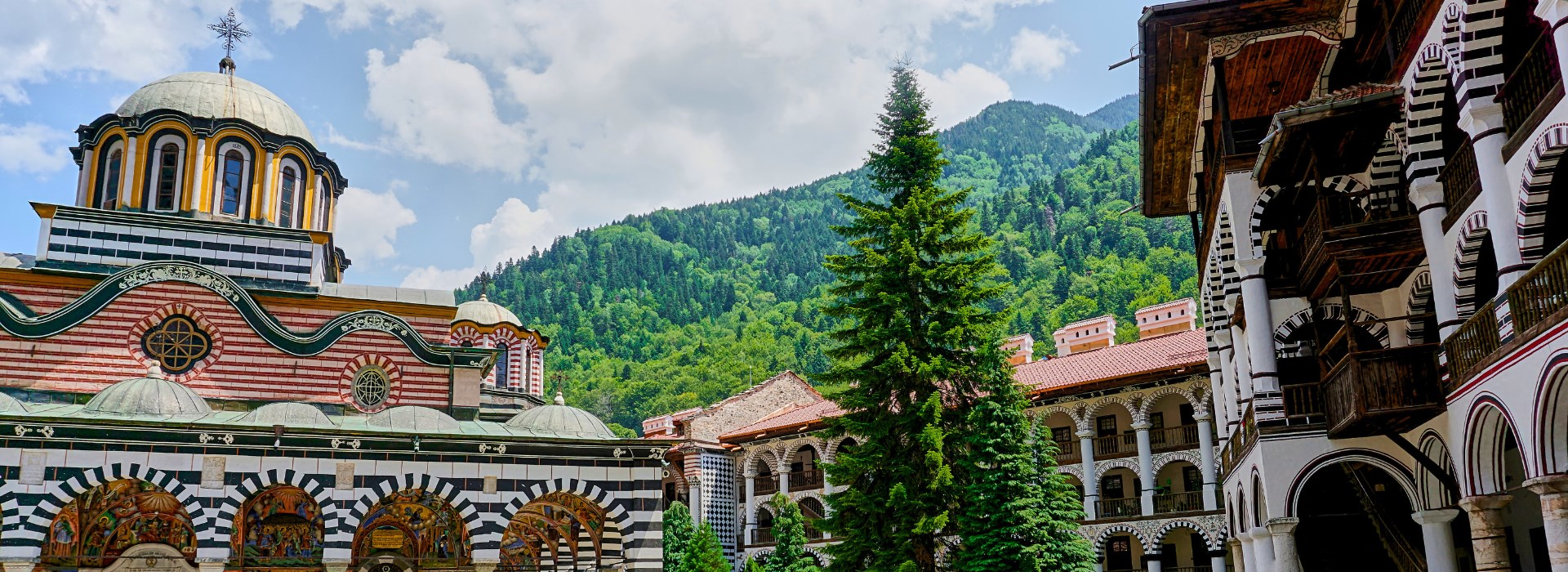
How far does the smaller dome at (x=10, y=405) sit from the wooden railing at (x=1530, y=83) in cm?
2171

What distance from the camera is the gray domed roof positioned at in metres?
21.4

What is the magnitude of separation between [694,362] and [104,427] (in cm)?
6811

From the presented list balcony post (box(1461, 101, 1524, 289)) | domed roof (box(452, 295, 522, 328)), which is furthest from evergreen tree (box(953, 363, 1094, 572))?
domed roof (box(452, 295, 522, 328))

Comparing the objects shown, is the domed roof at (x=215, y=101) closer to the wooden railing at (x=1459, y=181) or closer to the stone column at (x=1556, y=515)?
the wooden railing at (x=1459, y=181)

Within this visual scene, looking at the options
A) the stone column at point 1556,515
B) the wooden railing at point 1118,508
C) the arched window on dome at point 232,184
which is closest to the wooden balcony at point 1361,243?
the stone column at point 1556,515

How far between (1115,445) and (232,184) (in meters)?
22.8

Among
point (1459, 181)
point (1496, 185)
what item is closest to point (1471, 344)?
point (1496, 185)

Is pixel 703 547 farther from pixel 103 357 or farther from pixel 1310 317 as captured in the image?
pixel 1310 317

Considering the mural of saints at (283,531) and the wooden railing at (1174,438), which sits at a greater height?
the wooden railing at (1174,438)

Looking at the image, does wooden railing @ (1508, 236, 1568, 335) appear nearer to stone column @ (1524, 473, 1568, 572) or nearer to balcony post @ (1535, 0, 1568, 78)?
stone column @ (1524, 473, 1568, 572)

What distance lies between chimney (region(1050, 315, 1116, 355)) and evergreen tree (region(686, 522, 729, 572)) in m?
15.3

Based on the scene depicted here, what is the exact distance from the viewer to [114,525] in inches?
838

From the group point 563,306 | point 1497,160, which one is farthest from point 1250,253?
point 563,306

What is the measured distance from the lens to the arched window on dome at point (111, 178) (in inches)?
1062
